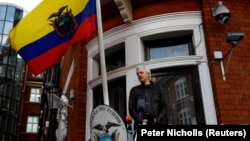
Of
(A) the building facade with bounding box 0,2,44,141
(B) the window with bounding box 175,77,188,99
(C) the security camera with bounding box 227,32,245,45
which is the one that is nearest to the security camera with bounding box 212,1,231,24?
(C) the security camera with bounding box 227,32,245,45

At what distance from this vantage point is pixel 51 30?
4.78 metres

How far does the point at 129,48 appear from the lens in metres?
5.54

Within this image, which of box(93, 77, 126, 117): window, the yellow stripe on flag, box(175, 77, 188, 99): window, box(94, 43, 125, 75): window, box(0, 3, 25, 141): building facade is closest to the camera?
the yellow stripe on flag

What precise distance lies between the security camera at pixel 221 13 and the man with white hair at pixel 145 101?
164 cm

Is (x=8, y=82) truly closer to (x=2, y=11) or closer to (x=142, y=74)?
(x=2, y=11)

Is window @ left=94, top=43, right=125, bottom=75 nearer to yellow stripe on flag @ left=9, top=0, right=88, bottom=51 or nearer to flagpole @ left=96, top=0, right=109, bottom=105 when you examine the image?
yellow stripe on flag @ left=9, top=0, right=88, bottom=51

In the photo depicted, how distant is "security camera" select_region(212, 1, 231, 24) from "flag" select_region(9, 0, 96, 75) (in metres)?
1.90

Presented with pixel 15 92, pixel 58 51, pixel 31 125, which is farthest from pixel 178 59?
pixel 31 125

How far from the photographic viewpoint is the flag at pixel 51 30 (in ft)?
14.7

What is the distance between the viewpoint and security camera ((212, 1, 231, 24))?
4.80 metres

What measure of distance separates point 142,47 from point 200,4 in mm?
1218

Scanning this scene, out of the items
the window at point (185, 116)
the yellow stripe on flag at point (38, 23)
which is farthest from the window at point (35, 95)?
the window at point (185, 116)

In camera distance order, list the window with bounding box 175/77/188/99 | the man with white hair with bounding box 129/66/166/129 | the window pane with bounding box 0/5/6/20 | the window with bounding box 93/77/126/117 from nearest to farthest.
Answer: the man with white hair with bounding box 129/66/166/129
the window with bounding box 175/77/188/99
the window with bounding box 93/77/126/117
the window pane with bounding box 0/5/6/20

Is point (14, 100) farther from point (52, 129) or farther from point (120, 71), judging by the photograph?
point (120, 71)
